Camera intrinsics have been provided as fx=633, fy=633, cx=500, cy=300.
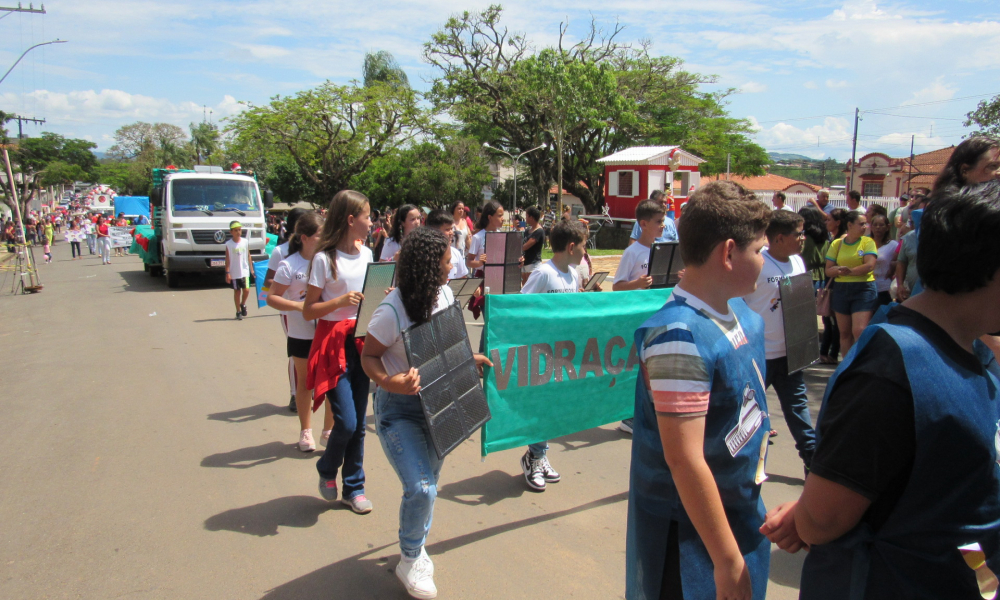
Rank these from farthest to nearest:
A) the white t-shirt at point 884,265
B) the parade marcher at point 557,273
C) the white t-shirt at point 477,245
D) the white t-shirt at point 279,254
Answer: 1. the white t-shirt at point 477,245
2. the white t-shirt at point 884,265
3. the white t-shirt at point 279,254
4. the parade marcher at point 557,273

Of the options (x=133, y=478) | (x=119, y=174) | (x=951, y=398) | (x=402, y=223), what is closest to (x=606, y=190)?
(x=402, y=223)

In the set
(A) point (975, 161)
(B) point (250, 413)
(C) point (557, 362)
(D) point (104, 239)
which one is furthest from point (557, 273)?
(D) point (104, 239)

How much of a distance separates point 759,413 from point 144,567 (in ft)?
10.9

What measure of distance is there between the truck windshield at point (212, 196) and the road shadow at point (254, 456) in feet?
41.9

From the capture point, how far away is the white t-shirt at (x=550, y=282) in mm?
4652

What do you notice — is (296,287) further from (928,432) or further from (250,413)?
(928,432)

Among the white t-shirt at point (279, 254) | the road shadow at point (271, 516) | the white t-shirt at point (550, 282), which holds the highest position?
the white t-shirt at point (279, 254)

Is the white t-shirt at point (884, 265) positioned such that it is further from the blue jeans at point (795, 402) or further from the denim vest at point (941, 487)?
the denim vest at point (941, 487)

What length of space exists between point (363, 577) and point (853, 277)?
6.03 m

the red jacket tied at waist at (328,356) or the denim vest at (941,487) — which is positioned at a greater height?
the denim vest at (941,487)

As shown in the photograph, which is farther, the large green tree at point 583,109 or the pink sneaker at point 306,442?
the large green tree at point 583,109

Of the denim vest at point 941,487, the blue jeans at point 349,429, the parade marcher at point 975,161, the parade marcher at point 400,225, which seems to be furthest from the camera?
the parade marcher at point 400,225

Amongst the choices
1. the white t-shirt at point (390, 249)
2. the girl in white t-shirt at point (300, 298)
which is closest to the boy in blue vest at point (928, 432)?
the girl in white t-shirt at point (300, 298)

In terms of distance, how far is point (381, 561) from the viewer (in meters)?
3.53
